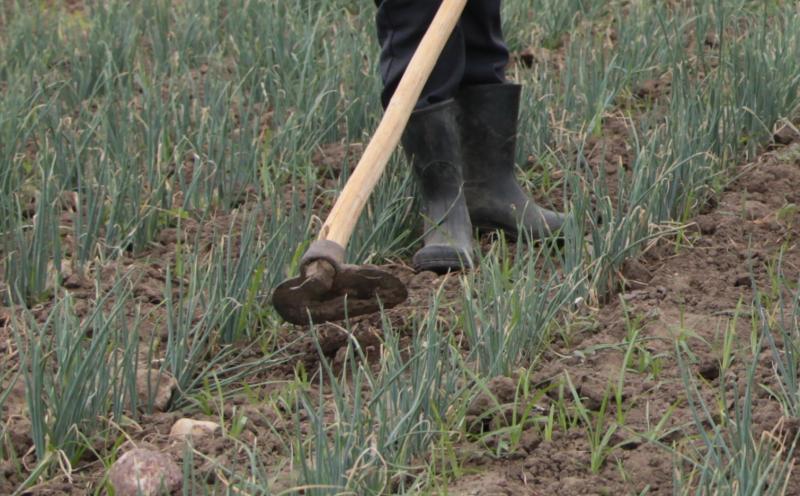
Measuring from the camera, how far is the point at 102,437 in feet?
6.95

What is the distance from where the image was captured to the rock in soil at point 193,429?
2162 millimetres

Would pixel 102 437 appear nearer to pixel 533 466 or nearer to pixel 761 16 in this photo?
pixel 533 466

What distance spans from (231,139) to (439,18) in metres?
0.82

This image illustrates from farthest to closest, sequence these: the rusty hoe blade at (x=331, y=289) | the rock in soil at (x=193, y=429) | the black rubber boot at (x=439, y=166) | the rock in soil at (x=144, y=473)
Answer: the black rubber boot at (x=439, y=166), the rusty hoe blade at (x=331, y=289), the rock in soil at (x=193, y=429), the rock in soil at (x=144, y=473)

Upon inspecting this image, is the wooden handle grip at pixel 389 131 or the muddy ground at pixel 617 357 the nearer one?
the muddy ground at pixel 617 357

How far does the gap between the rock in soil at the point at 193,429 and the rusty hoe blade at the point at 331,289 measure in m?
0.28

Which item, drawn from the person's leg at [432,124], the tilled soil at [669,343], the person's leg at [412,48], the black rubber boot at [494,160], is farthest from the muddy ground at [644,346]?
the person's leg at [412,48]

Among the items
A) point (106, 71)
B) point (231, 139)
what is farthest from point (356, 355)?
point (106, 71)

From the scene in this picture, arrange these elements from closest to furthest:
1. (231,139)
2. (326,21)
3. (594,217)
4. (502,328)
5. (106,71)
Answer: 1. (502,328)
2. (594,217)
3. (231,139)
4. (106,71)
5. (326,21)

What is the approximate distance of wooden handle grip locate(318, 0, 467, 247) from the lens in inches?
99.5

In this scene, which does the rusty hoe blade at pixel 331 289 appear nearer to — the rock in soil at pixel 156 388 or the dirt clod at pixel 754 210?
the rock in soil at pixel 156 388

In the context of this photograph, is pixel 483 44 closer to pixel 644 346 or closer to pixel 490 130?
pixel 490 130

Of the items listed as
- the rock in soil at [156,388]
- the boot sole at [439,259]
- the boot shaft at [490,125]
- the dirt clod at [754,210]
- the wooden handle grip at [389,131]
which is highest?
the wooden handle grip at [389,131]

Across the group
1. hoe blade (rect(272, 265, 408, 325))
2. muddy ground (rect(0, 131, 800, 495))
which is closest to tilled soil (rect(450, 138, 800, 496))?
muddy ground (rect(0, 131, 800, 495))
